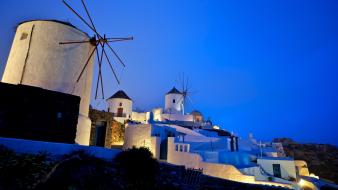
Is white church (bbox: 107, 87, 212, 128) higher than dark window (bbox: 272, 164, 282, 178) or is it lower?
higher

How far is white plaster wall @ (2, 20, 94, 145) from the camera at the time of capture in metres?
11.6

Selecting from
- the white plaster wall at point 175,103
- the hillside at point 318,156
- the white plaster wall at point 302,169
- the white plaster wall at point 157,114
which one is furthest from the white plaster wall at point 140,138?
the hillside at point 318,156

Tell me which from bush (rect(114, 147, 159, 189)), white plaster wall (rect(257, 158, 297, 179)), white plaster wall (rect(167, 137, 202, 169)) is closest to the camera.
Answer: bush (rect(114, 147, 159, 189))

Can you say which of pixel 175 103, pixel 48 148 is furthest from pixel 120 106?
pixel 48 148

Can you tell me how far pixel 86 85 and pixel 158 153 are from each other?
998 cm

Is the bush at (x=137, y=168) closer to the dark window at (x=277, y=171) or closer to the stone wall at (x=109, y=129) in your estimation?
the stone wall at (x=109, y=129)

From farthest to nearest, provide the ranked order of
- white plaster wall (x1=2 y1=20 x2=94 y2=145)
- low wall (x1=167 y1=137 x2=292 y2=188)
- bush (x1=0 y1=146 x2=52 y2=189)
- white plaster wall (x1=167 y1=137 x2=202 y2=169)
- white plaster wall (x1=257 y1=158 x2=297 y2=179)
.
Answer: white plaster wall (x1=257 y1=158 x2=297 y2=179)
white plaster wall (x1=167 y1=137 x2=202 y2=169)
low wall (x1=167 y1=137 x2=292 y2=188)
white plaster wall (x1=2 y1=20 x2=94 y2=145)
bush (x1=0 y1=146 x2=52 y2=189)

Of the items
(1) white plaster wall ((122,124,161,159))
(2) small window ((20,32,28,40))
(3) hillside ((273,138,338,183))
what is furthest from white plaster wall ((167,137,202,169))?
(3) hillside ((273,138,338,183))

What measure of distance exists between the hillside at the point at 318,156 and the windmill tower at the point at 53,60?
114 feet

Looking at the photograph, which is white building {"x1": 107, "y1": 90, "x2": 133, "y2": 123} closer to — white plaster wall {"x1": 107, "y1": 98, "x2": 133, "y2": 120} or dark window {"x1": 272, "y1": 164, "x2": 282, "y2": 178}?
white plaster wall {"x1": 107, "y1": 98, "x2": 133, "y2": 120}

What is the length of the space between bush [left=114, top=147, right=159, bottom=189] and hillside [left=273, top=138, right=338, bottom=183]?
3346cm

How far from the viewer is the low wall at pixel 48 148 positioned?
7.17 m

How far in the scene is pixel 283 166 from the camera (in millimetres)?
18344

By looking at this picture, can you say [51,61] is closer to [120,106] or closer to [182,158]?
[182,158]
